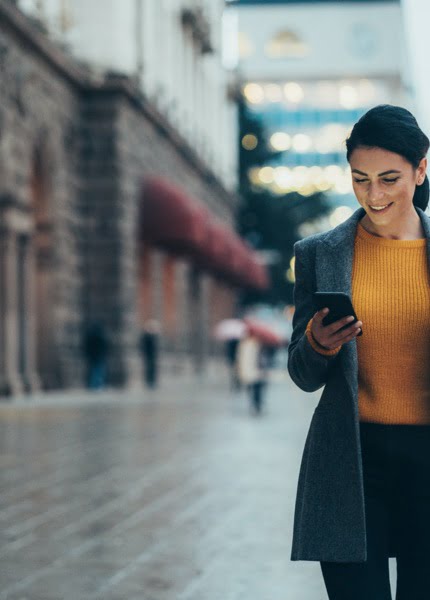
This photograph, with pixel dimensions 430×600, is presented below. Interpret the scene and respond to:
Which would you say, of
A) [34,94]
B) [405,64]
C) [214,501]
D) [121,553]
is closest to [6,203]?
[34,94]

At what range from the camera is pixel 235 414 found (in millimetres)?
20719

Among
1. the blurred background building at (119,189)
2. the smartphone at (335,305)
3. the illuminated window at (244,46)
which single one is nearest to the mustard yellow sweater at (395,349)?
the smartphone at (335,305)

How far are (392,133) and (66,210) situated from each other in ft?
82.9

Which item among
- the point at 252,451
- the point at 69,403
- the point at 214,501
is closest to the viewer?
the point at 214,501

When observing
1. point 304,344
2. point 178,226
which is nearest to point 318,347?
point 304,344

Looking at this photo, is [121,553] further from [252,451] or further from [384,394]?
[252,451]

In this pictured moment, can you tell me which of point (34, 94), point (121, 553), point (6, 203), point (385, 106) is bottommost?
point (121, 553)

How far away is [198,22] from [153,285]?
1155 cm

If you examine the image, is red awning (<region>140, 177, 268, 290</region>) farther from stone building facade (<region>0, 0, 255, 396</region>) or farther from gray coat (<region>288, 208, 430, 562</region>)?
gray coat (<region>288, 208, 430, 562</region>)

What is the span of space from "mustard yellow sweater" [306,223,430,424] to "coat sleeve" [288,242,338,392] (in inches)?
2.5

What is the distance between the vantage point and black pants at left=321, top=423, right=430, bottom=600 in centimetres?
322

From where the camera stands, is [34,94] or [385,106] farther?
[34,94]

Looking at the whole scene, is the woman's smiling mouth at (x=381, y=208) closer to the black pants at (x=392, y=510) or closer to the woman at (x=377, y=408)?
the woman at (x=377, y=408)

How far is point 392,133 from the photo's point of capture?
10.6 ft
